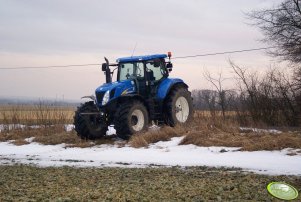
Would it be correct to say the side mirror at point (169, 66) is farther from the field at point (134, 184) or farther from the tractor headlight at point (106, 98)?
the field at point (134, 184)

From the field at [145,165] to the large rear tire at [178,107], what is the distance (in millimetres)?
637

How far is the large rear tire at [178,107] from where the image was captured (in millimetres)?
17953

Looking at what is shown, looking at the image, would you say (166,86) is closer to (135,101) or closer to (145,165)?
(135,101)

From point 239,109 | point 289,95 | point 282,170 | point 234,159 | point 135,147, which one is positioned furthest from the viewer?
point 289,95

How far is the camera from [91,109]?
56.6 feet

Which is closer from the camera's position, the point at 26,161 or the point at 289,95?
the point at 26,161

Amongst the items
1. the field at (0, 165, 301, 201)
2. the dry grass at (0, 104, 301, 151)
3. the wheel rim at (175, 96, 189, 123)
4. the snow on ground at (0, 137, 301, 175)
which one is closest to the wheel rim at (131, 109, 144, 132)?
the dry grass at (0, 104, 301, 151)

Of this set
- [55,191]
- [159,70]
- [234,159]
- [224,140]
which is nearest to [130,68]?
[159,70]

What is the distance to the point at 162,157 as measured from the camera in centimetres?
1315

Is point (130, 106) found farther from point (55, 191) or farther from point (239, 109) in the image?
point (55, 191)

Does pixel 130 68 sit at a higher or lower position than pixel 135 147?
higher

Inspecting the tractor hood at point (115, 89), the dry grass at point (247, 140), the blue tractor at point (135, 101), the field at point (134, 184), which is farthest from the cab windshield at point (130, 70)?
the field at point (134, 184)

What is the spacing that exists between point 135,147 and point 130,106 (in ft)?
6.02

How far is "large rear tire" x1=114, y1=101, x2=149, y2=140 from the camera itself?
634 inches
